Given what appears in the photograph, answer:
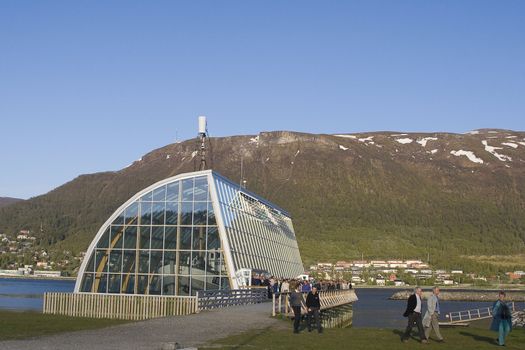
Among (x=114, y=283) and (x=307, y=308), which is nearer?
(x=307, y=308)

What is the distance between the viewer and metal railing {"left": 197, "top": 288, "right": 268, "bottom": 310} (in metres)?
39.9

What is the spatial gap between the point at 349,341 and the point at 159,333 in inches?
259

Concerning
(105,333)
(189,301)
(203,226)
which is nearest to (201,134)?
(203,226)

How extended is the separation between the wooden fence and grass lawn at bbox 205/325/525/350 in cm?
934

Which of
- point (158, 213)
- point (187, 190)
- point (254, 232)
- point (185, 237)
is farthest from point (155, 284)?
point (254, 232)

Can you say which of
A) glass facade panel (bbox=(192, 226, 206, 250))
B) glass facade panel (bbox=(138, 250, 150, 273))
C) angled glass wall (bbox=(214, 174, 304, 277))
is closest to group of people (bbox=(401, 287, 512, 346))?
angled glass wall (bbox=(214, 174, 304, 277))

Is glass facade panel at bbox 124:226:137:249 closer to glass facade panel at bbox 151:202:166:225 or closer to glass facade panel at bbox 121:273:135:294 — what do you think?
glass facade panel at bbox 151:202:166:225

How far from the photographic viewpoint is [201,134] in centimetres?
6103

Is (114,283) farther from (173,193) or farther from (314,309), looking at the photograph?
(314,309)

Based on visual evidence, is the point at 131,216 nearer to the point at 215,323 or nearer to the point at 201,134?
the point at 201,134

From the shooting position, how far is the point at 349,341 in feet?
91.6

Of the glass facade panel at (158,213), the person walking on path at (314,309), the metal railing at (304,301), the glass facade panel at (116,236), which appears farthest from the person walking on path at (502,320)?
the glass facade panel at (116,236)

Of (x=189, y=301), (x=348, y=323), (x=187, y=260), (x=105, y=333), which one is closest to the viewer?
(x=105, y=333)

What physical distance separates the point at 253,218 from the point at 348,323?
11.9m
